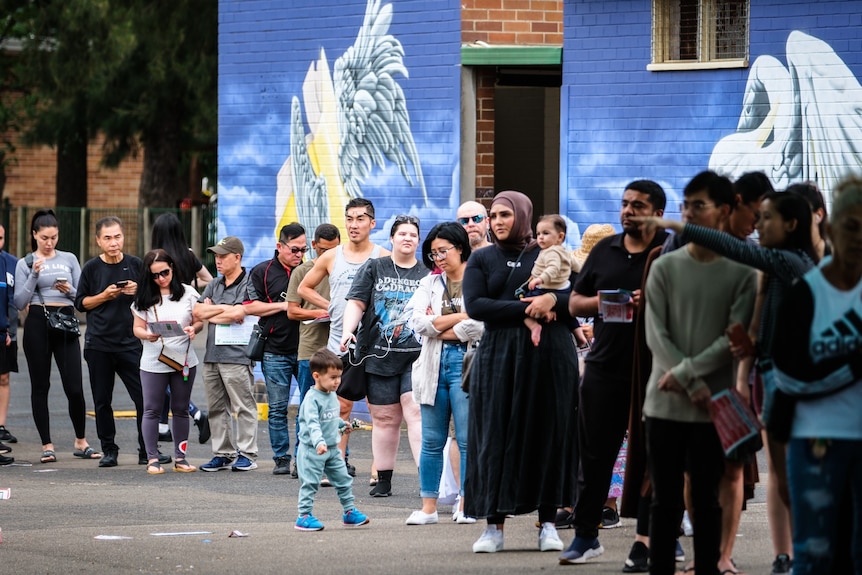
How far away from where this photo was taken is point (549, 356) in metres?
7.69

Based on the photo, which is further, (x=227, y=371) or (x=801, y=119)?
(x=801, y=119)

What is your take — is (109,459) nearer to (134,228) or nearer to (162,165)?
(134,228)

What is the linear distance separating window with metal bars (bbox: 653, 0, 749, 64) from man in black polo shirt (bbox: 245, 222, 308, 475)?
3.98 meters

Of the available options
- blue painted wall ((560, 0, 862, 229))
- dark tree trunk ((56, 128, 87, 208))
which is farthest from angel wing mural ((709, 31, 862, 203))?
dark tree trunk ((56, 128, 87, 208))

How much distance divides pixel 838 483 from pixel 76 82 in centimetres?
2589

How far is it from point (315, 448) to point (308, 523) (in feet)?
1.54

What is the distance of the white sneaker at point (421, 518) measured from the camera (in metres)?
8.82

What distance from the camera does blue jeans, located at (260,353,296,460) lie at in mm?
11547

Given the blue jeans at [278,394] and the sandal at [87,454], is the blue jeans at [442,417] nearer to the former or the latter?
the blue jeans at [278,394]

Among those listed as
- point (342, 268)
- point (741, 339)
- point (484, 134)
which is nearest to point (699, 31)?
point (484, 134)

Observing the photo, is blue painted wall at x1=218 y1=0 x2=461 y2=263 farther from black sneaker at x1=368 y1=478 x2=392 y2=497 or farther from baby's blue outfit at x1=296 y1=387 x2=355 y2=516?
baby's blue outfit at x1=296 y1=387 x2=355 y2=516

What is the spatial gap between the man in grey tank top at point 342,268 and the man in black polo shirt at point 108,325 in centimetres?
177

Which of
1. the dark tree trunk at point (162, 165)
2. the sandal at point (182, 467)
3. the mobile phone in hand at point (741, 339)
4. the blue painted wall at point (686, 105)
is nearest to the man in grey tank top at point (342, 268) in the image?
the sandal at point (182, 467)

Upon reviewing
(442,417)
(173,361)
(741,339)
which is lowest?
(442,417)
